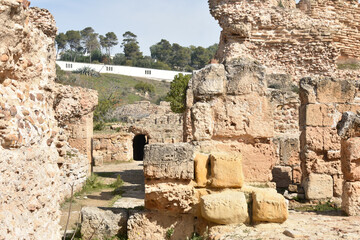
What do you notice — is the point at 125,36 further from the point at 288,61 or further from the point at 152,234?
the point at 152,234

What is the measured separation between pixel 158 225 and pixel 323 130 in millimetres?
4369

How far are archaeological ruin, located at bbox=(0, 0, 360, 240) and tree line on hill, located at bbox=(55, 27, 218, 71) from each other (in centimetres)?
6945

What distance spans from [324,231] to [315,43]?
18415 millimetres

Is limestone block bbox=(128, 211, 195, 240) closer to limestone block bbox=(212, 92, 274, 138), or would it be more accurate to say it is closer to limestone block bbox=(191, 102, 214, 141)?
limestone block bbox=(191, 102, 214, 141)

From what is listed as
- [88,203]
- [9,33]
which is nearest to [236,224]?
[9,33]

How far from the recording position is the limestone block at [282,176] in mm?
9950

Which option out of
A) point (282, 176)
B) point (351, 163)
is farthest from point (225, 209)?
point (282, 176)

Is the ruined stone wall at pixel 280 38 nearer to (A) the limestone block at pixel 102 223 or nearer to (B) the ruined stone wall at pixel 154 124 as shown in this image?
(B) the ruined stone wall at pixel 154 124

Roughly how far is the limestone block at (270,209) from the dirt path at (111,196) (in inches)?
124

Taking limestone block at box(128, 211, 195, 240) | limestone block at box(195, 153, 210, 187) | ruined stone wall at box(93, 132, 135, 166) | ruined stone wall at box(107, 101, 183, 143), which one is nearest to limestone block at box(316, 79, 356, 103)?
limestone block at box(195, 153, 210, 187)

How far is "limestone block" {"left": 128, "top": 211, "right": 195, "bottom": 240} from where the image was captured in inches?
207

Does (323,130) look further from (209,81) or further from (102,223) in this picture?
(102,223)

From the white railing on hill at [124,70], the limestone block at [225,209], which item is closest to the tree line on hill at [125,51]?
the white railing on hill at [124,70]

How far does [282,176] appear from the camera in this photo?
1012cm
